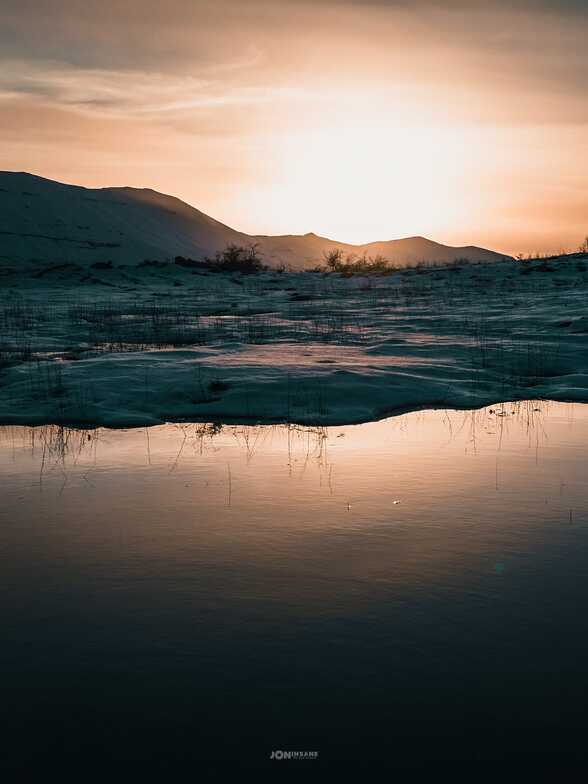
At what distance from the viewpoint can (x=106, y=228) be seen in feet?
310

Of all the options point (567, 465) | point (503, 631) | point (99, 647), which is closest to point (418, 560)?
point (503, 631)

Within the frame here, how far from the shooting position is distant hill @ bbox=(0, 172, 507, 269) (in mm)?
79562

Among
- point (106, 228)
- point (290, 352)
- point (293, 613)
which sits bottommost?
point (293, 613)

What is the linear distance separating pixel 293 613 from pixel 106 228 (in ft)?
314

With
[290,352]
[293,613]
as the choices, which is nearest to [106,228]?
[290,352]

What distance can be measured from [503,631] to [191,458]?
350 cm

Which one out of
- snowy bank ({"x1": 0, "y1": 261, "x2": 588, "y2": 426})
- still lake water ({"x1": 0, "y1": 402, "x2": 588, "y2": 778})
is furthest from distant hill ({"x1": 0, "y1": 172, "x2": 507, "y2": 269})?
still lake water ({"x1": 0, "y1": 402, "x2": 588, "y2": 778})

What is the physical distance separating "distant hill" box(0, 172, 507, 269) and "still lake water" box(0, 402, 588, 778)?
177ft

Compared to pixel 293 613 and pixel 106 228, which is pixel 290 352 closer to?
pixel 293 613

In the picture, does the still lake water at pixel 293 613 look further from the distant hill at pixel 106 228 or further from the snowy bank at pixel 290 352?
the distant hill at pixel 106 228

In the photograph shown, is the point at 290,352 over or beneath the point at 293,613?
over

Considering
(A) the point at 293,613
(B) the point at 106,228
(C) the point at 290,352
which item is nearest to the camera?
(A) the point at 293,613

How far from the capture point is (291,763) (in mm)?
2320

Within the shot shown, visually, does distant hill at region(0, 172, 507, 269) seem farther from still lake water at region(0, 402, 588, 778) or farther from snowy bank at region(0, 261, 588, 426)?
still lake water at region(0, 402, 588, 778)
